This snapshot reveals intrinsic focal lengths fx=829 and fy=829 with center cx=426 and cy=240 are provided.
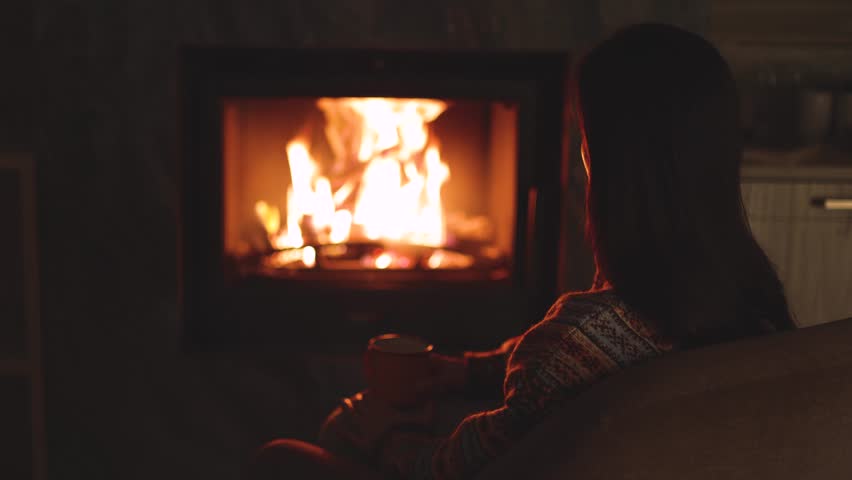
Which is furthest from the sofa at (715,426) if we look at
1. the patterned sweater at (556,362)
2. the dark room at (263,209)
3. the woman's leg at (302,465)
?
the dark room at (263,209)

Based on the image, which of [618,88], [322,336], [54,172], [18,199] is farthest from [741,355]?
[18,199]

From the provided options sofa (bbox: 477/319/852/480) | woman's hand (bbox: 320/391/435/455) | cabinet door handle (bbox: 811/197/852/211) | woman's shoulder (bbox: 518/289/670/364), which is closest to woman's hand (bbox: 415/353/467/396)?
woman's hand (bbox: 320/391/435/455)

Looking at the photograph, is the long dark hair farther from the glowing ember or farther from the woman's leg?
the glowing ember

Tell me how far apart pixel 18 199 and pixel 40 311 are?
0.28 meters

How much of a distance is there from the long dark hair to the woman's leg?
0.40m

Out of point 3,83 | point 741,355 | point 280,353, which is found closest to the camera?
point 741,355

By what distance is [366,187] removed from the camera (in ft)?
6.93

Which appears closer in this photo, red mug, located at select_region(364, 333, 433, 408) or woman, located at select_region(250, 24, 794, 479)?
woman, located at select_region(250, 24, 794, 479)

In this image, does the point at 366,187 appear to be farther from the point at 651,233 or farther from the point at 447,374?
the point at 651,233

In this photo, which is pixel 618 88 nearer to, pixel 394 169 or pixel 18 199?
pixel 394 169

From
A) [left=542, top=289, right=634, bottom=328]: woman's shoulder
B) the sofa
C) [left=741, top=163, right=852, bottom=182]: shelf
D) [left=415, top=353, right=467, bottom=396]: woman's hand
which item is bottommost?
[left=415, top=353, right=467, bottom=396]: woman's hand

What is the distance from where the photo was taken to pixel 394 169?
2.10 meters

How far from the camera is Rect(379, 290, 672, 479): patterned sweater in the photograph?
3.16ft

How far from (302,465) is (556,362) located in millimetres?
350
